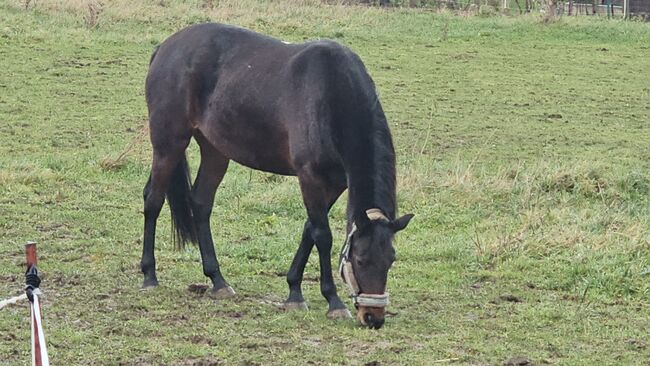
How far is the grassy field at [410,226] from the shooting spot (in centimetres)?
652

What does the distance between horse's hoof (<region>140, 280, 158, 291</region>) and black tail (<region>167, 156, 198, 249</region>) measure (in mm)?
620

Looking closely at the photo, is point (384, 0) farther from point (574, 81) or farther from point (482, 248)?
point (482, 248)

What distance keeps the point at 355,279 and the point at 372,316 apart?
0.75 ft

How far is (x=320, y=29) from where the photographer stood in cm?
2256

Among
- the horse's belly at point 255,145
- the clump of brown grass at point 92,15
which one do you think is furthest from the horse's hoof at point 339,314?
the clump of brown grass at point 92,15

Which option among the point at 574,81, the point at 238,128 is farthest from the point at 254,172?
the point at 574,81

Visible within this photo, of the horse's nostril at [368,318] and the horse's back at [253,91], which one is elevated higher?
the horse's back at [253,91]

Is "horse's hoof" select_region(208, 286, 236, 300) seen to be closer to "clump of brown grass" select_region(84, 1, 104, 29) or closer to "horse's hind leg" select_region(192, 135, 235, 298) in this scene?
"horse's hind leg" select_region(192, 135, 235, 298)

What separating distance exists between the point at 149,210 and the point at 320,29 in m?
14.8

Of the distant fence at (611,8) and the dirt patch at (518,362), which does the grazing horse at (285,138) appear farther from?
the distant fence at (611,8)

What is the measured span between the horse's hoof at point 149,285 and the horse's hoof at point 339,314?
52.5 inches

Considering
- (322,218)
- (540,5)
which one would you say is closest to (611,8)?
(540,5)

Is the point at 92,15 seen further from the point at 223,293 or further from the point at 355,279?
the point at 355,279

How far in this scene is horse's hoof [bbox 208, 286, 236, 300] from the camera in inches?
298
